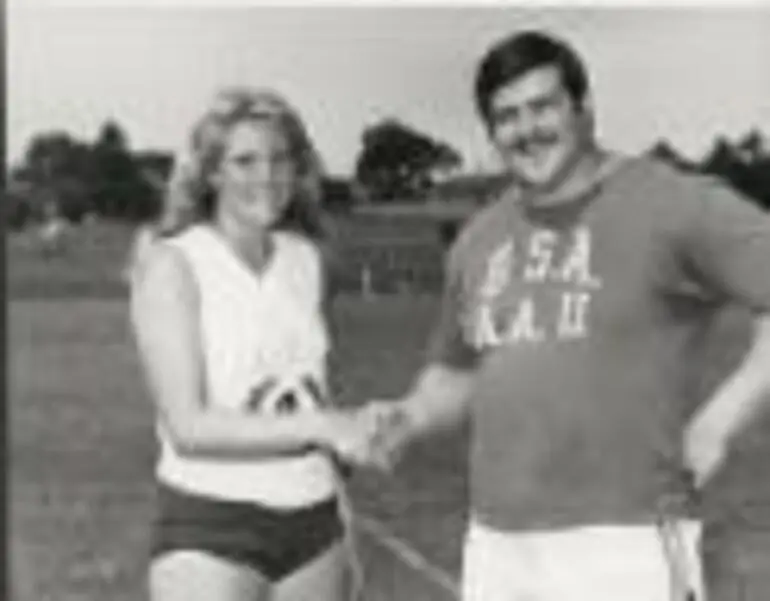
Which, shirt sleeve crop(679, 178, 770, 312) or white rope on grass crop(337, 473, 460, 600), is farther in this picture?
white rope on grass crop(337, 473, 460, 600)

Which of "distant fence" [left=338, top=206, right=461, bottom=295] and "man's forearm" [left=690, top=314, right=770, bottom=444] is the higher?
"distant fence" [left=338, top=206, right=461, bottom=295]

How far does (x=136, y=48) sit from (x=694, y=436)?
469mm

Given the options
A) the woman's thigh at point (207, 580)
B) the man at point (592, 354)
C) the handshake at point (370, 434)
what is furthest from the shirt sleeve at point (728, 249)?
the woman's thigh at point (207, 580)

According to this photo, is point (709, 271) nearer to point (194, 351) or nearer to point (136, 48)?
point (194, 351)

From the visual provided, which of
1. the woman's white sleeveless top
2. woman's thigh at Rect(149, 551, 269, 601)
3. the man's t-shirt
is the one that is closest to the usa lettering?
the man's t-shirt

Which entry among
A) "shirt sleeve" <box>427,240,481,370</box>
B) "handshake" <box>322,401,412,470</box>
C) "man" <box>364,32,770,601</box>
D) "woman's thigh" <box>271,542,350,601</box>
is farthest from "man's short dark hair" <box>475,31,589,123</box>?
"woman's thigh" <box>271,542,350,601</box>

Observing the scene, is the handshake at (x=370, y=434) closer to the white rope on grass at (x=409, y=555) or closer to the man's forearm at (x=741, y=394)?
the white rope on grass at (x=409, y=555)

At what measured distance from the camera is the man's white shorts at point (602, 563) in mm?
745

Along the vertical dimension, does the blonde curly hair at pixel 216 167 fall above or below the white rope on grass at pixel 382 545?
above

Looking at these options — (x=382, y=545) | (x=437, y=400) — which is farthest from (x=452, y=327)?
(x=382, y=545)

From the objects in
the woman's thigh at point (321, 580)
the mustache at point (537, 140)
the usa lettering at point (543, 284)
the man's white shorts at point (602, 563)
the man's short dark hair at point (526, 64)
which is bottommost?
the woman's thigh at point (321, 580)

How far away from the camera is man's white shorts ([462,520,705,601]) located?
0.74 metres

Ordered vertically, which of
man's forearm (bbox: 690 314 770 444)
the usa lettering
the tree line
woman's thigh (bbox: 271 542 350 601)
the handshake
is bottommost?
woman's thigh (bbox: 271 542 350 601)

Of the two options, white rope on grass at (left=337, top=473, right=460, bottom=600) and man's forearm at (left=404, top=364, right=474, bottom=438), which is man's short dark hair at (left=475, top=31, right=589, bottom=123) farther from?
white rope on grass at (left=337, top=473, right=460, bottom=600)
